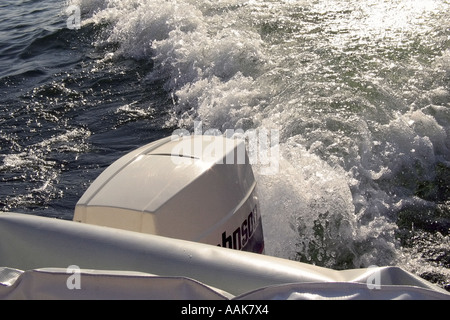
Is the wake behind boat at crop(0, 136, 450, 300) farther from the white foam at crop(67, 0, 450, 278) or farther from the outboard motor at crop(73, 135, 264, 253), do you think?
the white foam at crop(67, 0, 450, 278)

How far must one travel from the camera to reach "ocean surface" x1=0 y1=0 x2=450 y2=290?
3740mm

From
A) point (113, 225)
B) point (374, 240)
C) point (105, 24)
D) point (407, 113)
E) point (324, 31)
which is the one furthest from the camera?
point (105, 24)

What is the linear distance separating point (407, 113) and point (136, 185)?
9.20 feet

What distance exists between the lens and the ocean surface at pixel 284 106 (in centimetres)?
374

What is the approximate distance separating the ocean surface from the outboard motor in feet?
2.74

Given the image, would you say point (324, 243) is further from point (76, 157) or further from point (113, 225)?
point (76, 157)

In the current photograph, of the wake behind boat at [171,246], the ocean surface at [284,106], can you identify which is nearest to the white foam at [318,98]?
the ocean surface at [284,106]

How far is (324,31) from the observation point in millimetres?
6117

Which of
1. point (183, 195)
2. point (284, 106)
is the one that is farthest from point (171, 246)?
point (284, 106)

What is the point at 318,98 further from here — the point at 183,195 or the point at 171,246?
the point at 171,246

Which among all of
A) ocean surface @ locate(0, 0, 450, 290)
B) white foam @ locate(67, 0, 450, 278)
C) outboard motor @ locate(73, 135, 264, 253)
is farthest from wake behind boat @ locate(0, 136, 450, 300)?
ocean surface @ locate(0, 0, 450, 290)

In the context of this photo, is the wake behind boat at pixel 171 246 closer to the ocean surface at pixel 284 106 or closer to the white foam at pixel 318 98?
the white foam at pixel 318 98

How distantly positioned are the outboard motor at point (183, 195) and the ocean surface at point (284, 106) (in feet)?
2.74
